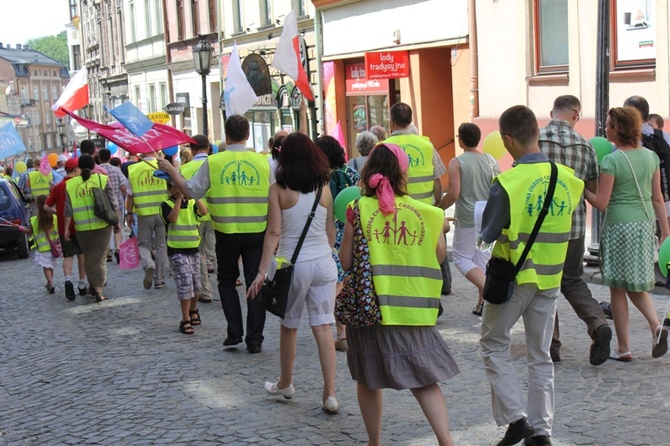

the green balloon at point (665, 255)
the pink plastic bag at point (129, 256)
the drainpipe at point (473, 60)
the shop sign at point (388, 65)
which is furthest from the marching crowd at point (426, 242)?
the shop sign at point (388, 65)

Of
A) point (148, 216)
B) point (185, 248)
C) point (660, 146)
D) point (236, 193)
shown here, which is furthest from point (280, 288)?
point (148, 216)

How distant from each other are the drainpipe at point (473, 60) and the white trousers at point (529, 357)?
13674 millimetres

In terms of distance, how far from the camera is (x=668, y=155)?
940 cm

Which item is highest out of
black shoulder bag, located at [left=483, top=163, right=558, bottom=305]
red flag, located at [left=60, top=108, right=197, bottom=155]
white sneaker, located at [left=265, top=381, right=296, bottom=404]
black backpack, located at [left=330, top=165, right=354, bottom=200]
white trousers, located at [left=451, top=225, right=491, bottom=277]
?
red flag, located at [left=60, top=108, right=197, bottom=155]

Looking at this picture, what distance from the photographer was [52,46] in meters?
187

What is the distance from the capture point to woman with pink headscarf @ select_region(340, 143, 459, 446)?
17.1 feet

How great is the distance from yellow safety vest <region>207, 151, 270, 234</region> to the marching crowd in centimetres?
1

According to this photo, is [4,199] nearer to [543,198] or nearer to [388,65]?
[388,65]

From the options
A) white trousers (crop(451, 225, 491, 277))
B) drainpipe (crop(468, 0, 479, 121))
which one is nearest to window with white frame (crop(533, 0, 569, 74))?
drainpipe (crop(468, 0, 479, 121))

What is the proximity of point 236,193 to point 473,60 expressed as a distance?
11.3 metres

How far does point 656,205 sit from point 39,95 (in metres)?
127

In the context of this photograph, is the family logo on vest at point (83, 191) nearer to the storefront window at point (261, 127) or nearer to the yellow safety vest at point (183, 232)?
the yellow safety vest at point (183, 232)

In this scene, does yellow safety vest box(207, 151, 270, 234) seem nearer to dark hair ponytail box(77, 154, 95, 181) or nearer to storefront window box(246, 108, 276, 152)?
dark hair ponytail box(77, 154, 95, 181)

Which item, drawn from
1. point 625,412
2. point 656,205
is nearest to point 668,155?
point 656,205
